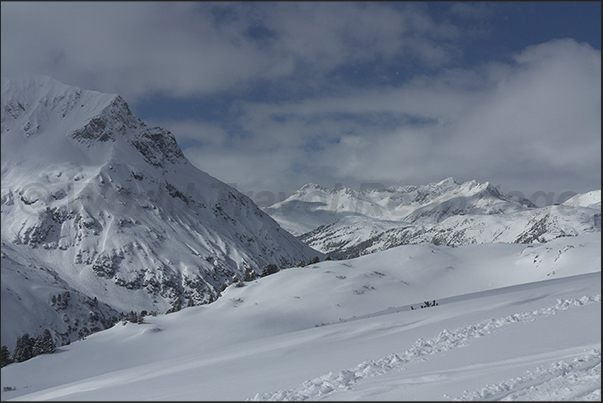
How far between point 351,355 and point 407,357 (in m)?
1.75

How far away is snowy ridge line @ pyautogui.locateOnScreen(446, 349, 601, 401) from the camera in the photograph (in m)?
6.72

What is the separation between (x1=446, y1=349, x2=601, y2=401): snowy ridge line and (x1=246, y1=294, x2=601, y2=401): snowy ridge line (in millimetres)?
2512

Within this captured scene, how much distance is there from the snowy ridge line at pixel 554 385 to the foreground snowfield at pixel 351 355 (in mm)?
17

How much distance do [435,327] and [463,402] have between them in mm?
7178

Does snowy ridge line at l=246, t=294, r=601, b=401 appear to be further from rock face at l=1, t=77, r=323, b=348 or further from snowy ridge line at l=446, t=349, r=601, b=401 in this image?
rock face at l=1, t=77, r=323, b=348

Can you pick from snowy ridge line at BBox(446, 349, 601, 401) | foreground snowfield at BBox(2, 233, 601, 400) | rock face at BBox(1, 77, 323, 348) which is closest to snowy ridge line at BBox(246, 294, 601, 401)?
foreground snowfield at BBox(2, 233, 601, 400)

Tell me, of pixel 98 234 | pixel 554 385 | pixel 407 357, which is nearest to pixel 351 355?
pixel 407 357

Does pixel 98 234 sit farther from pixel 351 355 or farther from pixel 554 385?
pixel 554 385

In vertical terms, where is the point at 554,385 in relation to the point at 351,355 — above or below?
below

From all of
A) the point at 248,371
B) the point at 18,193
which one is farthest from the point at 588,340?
the point at 18,193

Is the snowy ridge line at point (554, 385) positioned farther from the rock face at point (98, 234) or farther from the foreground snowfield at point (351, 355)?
the rock face at point (98, 234)

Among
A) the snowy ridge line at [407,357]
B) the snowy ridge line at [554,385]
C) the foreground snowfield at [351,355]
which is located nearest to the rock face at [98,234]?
the foreground snowfield at [351,355]

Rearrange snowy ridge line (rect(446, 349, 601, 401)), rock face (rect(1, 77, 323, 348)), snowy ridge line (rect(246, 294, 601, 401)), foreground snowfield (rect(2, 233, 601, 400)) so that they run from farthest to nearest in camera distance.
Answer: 1. rock face (rect(1, 77, 323, 348))
2. snowy ridge line (rect(246, 294, 601, 401))
3. foreground snowfield (rect(2, 233, 601, 400))
4. snowy ridge line (rect(446, 349, 601, 401))

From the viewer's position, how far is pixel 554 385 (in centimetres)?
708
